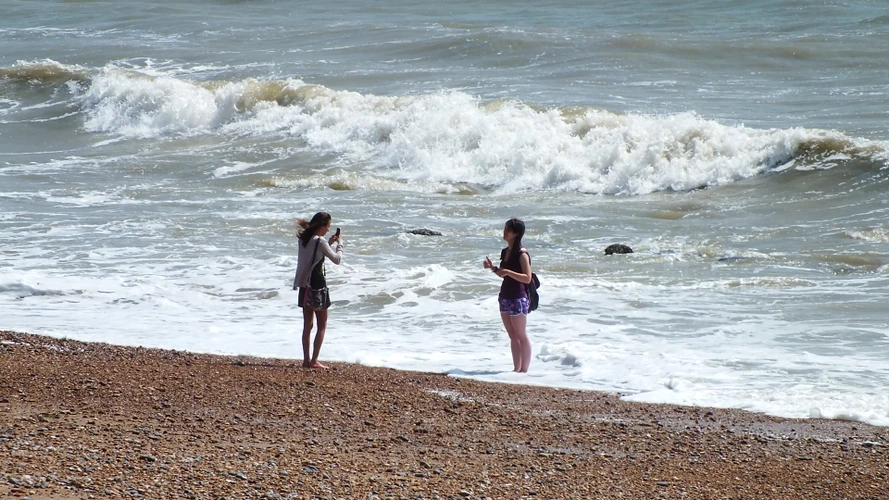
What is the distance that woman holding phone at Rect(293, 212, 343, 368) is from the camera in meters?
8.32

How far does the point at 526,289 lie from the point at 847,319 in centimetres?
355

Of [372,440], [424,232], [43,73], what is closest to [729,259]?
[424,232]

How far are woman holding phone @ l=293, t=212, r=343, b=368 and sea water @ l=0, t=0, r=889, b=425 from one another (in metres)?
0.77

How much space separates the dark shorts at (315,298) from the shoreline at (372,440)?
51 centimetres

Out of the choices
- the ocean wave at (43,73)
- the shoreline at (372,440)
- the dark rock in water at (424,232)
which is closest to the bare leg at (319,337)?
the shoreline at (372,440)

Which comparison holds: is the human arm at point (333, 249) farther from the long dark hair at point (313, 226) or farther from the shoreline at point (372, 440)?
the shoreline at point (372, 440)

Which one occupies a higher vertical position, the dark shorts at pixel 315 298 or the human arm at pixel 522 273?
the human arm at pixel 522 273

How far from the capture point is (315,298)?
332 inches

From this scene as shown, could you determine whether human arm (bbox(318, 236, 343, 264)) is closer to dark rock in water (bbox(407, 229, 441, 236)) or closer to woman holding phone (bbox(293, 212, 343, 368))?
woman holding phone (bbox(293, 212, 343, 368))

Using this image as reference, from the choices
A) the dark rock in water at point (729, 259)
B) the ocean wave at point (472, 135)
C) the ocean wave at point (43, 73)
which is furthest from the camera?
the ocean wave at point (43, 73)

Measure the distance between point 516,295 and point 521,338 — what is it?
34 centimetres

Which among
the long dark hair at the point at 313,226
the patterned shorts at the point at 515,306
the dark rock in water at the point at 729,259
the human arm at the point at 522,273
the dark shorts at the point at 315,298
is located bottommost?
the dark rock in water at the point at 729,259

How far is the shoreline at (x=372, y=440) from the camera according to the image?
5.19 metres

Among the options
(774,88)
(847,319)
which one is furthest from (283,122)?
(847,319)
